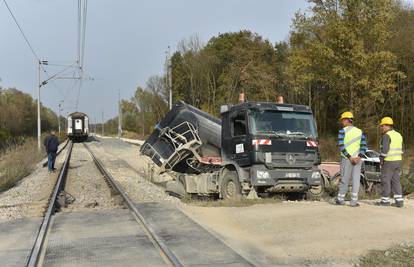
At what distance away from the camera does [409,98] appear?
100ft

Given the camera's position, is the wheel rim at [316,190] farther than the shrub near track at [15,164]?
No

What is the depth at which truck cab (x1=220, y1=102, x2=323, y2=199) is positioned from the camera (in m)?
10.8

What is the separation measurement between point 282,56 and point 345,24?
2548 centimetres

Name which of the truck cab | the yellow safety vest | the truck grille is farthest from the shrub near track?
the yellow safety vest

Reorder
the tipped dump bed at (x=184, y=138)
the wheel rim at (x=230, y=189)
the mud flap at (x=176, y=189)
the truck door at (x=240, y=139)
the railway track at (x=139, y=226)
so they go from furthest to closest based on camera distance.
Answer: the mud flap at (x=176, y=189) < the tipped dump bed at (x=184, y=138) < the wheel rim at (x=230, y=189) < the truck door at (x=240, y=139) < the railway track at (x=139, y=226)

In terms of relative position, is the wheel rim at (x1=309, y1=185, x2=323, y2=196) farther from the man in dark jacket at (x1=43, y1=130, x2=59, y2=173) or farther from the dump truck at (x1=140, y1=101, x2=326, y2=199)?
the man in dark jacket at (x1=43, y1=130, x2=59, y2=173)

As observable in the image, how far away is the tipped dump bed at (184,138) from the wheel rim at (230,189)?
2022 millimetres

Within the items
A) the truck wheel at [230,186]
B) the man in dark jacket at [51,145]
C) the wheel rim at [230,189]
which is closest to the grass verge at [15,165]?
the man in dark jacket at [51,145]

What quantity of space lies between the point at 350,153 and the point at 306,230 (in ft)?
8.90

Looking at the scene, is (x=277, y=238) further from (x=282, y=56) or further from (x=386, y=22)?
(x=282, y=56)

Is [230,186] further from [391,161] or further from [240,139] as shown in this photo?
[391,161]

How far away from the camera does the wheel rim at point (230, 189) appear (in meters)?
11.6

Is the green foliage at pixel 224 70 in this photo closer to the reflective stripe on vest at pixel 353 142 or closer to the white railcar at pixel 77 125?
the white railcar at pixel 77 125

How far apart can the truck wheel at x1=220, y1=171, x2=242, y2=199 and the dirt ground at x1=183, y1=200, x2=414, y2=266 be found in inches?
50.4
